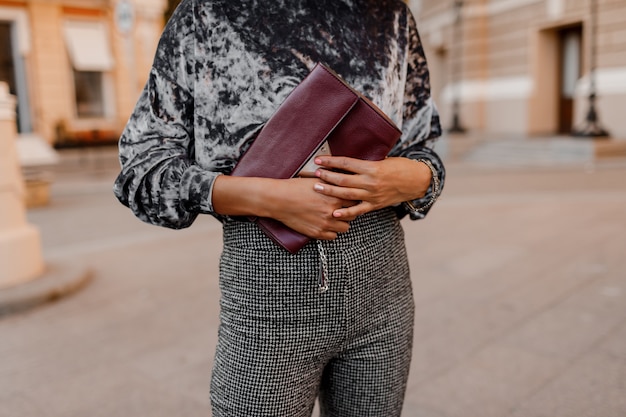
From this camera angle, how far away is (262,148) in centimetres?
112

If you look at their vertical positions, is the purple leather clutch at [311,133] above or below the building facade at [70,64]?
below

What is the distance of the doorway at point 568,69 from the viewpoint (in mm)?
15547

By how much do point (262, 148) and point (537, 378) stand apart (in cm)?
233

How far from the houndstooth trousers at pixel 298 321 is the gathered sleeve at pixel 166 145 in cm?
Result: 13

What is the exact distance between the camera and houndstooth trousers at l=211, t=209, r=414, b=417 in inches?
45.4

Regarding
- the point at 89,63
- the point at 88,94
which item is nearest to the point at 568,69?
the point at 89,63

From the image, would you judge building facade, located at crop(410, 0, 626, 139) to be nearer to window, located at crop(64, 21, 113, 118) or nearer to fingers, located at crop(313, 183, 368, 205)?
window, located at crop(64, 21, 113, 118)

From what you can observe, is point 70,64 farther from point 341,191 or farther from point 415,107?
point 341,191

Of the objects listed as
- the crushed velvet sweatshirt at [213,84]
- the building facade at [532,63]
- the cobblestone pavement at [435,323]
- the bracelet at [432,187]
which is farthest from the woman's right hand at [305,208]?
the building facade at [532,63]

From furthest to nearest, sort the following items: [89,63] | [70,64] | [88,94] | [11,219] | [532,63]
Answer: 1. [88,94]
2. [70,64]
3. [89,63]
4. [532,63]
5. [11,219]

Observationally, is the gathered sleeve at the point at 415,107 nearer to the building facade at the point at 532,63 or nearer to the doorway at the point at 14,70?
the building facade at the point at 532,63

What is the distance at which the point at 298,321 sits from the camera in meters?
1.16

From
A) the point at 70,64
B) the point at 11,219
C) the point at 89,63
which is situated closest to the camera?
the point at 11,219

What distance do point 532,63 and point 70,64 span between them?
12875mm
